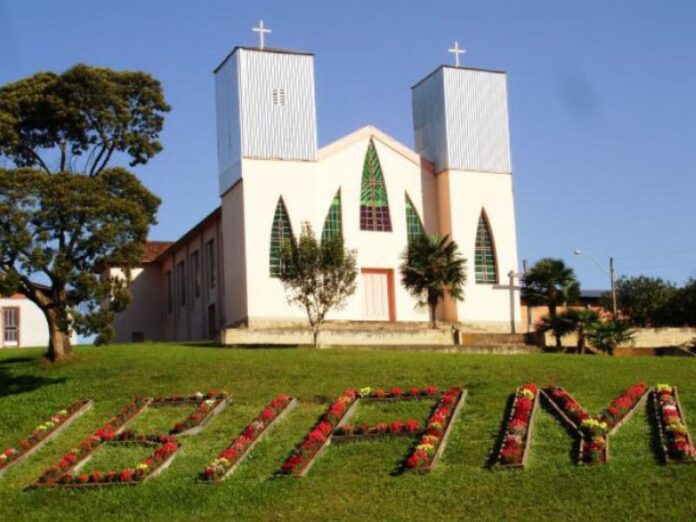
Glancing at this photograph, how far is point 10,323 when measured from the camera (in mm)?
59094

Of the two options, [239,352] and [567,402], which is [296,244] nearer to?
[239,352]

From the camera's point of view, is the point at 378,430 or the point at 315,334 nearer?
the point at 378,430

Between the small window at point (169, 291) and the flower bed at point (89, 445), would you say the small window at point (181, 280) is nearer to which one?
the small window at point (169, 291)

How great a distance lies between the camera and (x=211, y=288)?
55.0 meters

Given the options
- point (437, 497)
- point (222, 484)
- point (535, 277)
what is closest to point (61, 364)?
point (222, 484)

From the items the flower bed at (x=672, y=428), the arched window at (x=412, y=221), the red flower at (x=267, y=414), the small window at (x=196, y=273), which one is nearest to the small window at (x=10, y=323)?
the small window at (x=196, y=273)

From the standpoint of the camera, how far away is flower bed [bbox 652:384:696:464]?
2306 centimetres

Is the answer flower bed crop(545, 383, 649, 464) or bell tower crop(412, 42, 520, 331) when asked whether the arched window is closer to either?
bell tower crop(412, 42, 520, 331)

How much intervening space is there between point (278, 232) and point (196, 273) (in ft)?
31.2

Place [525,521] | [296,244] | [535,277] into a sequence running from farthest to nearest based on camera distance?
[535,277]
[296,244]
[525,521]

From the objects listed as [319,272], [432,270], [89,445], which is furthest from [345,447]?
[432,270]

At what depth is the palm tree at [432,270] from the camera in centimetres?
4781

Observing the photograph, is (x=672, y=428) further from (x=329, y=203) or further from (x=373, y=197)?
(x=373, y=197)

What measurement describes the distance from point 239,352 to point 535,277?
15.2 meters
